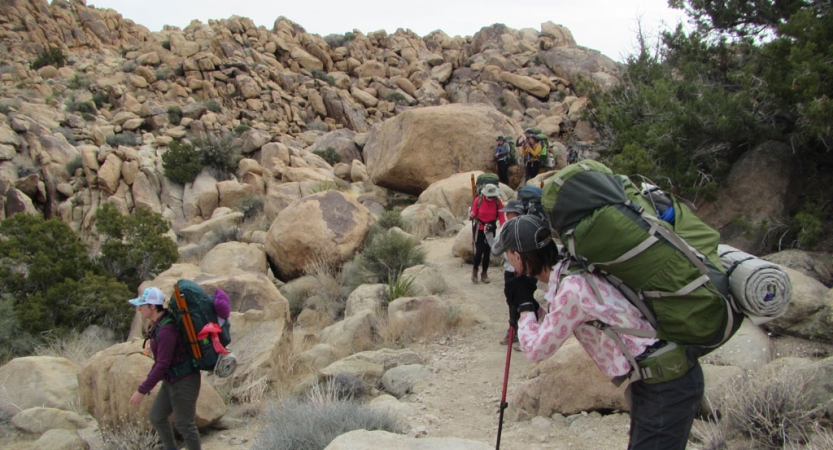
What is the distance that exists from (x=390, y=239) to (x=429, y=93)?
Answer: 2959cm

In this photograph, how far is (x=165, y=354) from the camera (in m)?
4.14

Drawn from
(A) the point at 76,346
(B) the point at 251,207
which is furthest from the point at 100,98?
(A) the point at 76,346

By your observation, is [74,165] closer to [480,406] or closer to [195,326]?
[195,326]

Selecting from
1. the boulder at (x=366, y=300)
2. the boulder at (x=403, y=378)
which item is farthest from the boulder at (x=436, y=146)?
the boulder at (x=403, y=378)

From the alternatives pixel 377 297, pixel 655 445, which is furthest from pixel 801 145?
pixel 655 445

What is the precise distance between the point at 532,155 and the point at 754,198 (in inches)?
287

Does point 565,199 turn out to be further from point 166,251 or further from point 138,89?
point 138,89

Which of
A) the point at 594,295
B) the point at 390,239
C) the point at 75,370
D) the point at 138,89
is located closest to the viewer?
the point at 594,295

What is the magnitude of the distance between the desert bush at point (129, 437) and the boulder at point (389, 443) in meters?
2.59

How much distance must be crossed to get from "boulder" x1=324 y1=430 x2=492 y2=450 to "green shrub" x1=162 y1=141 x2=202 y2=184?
20361 mm

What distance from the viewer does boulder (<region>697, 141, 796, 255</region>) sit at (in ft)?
25.2

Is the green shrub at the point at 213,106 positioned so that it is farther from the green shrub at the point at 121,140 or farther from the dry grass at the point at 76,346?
the dry grass at the point at 76,346

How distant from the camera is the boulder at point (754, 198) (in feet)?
25.2

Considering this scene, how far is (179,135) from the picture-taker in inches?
1027
